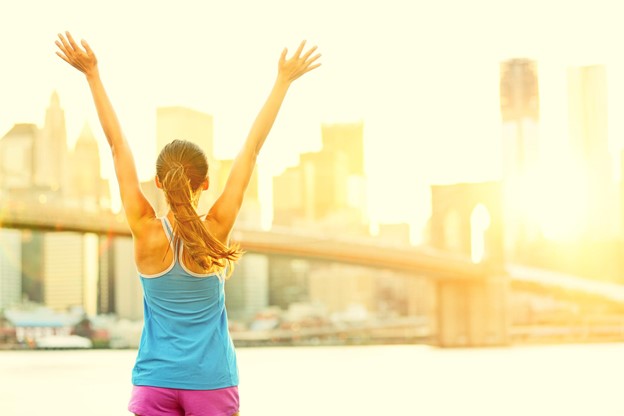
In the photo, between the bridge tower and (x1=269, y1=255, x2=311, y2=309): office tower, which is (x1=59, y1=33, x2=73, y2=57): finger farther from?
(x1=269, y1=255, x2=311, y2=309): office tower

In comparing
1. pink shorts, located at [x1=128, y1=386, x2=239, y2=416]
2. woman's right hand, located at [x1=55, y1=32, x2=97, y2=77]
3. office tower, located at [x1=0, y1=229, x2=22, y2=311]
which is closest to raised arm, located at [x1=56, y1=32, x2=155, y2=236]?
woman's right hand, located at [x1=55, y1=32, x2=97, y2=77]

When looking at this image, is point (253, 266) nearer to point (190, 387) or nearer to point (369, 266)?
point (369, 266)

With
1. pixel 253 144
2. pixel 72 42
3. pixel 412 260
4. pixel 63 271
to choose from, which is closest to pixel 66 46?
pixel 72 42

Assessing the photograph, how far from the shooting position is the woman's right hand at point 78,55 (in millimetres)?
2674

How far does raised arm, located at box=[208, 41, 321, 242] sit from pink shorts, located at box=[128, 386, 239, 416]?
1.15 ft

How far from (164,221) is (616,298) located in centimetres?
5368

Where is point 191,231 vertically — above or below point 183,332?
above

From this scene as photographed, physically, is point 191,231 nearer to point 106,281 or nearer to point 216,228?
point 216,228

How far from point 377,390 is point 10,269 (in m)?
95.1

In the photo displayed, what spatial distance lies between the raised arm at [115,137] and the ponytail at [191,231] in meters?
0.08

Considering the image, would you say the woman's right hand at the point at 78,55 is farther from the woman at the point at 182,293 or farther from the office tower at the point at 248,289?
the office tower at the point at 248,289

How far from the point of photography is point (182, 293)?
251 centimetres

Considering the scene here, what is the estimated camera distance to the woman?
248cm

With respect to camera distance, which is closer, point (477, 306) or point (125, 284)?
point (477, 306)
